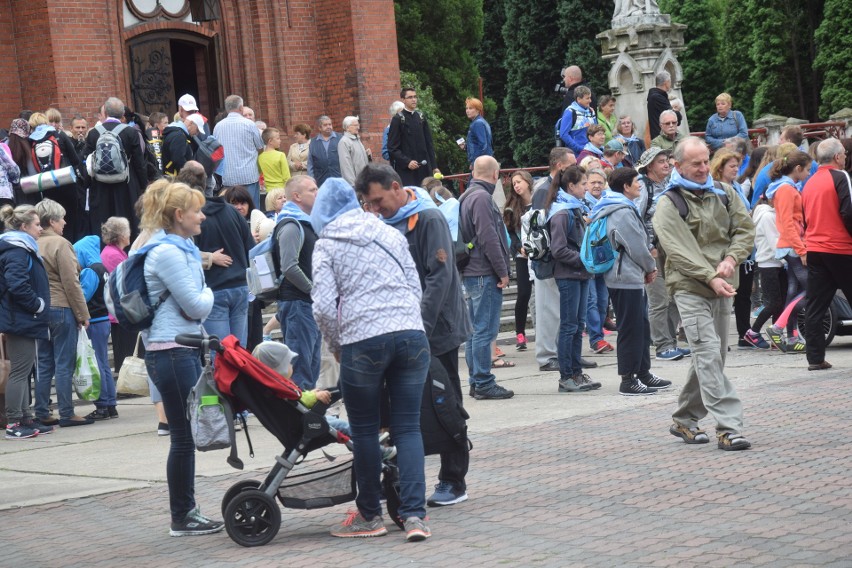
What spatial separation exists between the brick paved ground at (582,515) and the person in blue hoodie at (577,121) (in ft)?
30.7

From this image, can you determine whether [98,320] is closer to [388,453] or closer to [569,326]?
[569,326]

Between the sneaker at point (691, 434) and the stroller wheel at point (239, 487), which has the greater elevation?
the stroller wheel at point (239, 487)

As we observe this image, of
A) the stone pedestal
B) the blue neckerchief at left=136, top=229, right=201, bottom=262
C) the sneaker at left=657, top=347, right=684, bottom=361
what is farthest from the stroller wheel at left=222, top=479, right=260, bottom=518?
the stone pedestal

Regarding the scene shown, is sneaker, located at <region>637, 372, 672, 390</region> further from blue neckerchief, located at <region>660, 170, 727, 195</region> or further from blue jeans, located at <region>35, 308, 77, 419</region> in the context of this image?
blue jeans, located at <region>35, 308, 77, 419</region>

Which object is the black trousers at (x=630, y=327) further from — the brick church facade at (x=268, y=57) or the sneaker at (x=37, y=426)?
the brick church facade at (x=268, y=57)

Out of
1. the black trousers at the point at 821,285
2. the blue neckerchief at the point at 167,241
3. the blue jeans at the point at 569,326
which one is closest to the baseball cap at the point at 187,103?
the blue jeans at the point at 569,326

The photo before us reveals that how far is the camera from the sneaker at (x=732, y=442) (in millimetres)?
9133

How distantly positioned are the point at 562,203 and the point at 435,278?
4898 mm

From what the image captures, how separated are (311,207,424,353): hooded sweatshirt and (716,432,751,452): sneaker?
9.66ft

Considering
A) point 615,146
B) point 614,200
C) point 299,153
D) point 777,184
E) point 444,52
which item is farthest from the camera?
point 444,52

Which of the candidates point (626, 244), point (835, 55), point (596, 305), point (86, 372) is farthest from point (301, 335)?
point (835, 55)

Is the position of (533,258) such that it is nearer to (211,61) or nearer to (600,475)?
(600,475)

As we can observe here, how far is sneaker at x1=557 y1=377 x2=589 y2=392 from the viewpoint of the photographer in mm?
12508

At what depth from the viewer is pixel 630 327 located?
470 inches
